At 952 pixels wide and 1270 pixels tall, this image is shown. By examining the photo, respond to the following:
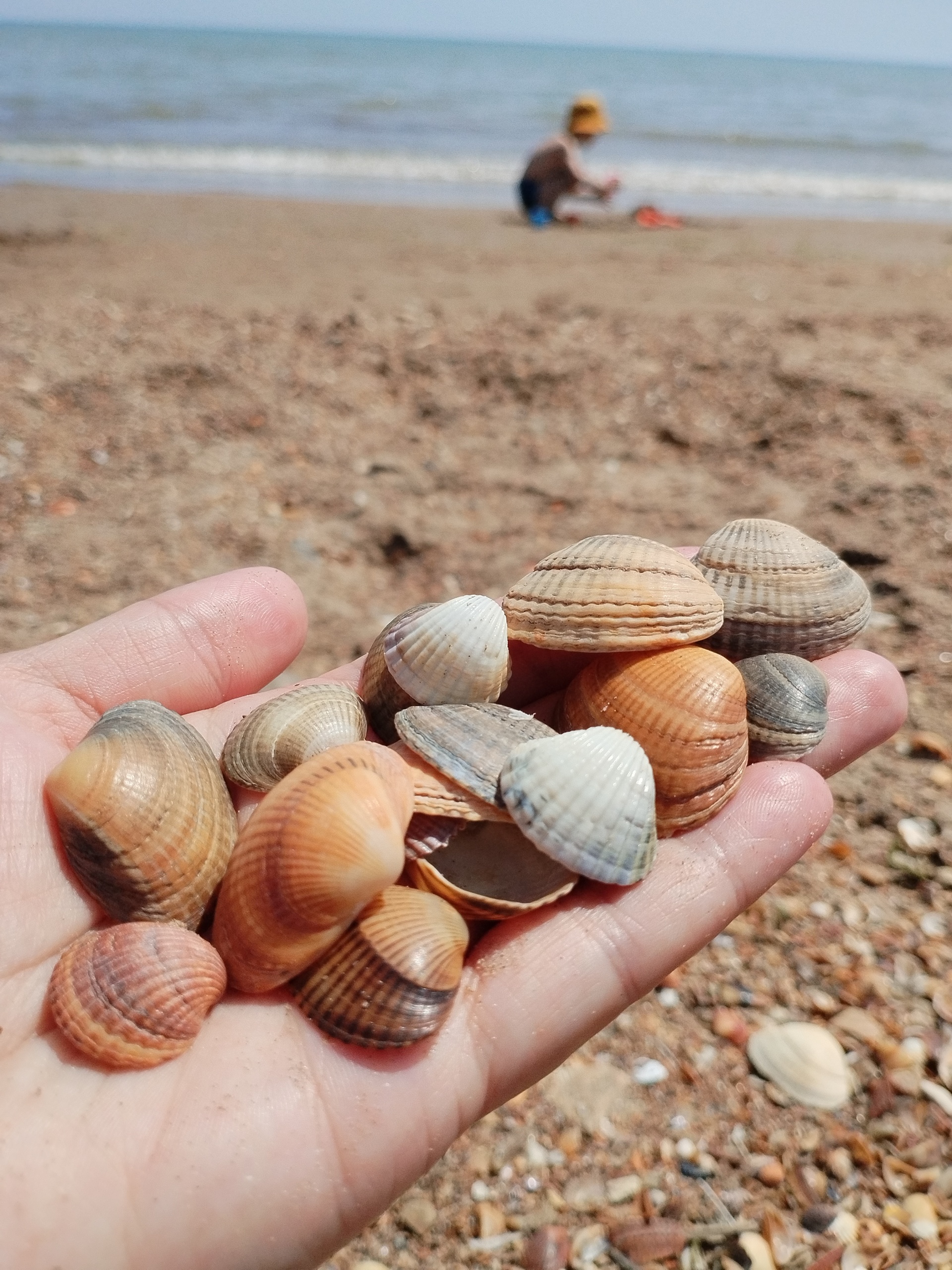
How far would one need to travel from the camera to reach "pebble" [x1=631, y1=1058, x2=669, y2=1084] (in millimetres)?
2789

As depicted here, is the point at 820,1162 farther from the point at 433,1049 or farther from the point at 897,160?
the point at 897,160

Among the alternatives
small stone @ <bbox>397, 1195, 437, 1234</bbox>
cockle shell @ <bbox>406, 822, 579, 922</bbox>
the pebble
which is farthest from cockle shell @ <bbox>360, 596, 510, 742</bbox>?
small stone @ <bbox>397, 1195, 437, 1234</bbox>

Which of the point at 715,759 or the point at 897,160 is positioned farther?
the point at 897,160

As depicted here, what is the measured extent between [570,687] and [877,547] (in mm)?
2682

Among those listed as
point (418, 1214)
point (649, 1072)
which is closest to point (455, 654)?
point (649, 1072)

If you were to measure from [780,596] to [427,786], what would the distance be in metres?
1.20

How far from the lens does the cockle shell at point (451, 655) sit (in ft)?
8.28

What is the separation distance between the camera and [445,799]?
7.47 feet

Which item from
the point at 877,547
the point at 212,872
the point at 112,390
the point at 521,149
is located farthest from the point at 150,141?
the point at 212,872

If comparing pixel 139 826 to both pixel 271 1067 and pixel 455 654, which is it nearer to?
pixel 271 1067

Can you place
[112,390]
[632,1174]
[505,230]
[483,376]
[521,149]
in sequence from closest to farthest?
[632,1174]
[112,390]
[483,376]
[505,230]
[521,149]

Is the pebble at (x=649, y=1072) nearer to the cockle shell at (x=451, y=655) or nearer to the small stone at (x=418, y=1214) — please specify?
the small stone at (x=418, y=1214)

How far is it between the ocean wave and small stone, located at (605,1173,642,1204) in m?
18.3

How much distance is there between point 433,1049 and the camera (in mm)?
2000
